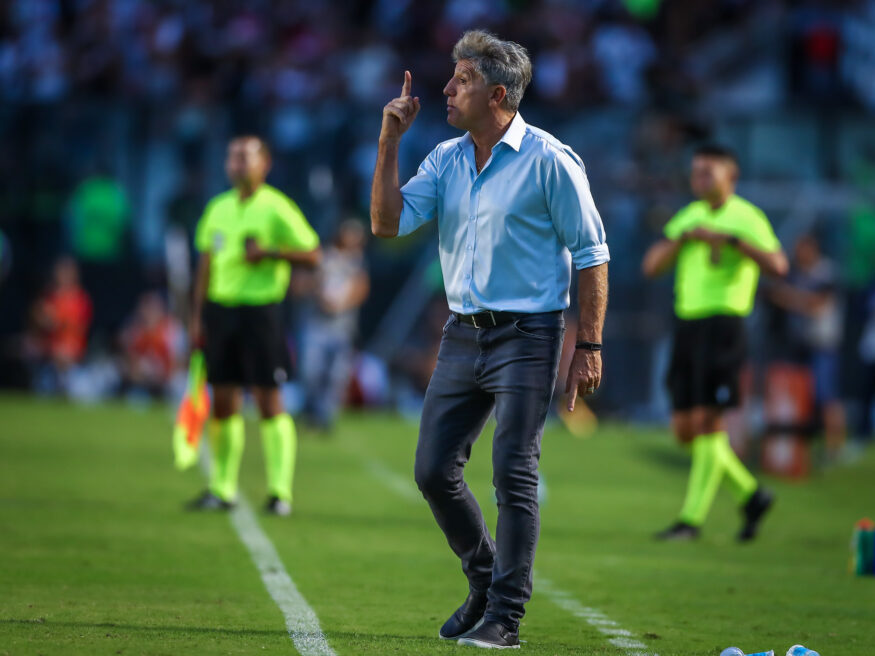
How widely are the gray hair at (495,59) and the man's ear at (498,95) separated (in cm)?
1

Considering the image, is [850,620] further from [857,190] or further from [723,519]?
[857,190]

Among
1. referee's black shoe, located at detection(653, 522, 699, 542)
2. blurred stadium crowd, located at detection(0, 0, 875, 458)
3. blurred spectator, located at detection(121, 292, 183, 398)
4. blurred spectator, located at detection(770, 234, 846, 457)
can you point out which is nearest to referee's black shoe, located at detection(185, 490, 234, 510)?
referee's black shoe, located at detection(653, 522, 699, 542)

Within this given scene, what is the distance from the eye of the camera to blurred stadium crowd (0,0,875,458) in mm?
19438

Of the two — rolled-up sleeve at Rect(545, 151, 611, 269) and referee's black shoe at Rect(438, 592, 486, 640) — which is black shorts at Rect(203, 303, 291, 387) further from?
rolled-up sleeve at Rect(545, 151, 611, 269)

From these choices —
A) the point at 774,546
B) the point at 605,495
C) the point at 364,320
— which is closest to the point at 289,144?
the point at 364,320

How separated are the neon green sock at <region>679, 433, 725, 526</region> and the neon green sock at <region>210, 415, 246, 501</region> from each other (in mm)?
2978

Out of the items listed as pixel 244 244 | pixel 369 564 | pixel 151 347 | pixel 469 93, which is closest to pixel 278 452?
pixel 244 244

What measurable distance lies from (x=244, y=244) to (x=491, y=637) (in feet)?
16.2

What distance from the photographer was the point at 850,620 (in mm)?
6688

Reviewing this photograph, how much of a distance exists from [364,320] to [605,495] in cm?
915

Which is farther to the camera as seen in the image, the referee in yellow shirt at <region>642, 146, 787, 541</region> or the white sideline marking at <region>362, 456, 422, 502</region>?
the white sideline marking at <region>362, 456, 422, 502</region>

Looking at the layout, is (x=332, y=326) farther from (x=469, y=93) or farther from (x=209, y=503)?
(x=469, y=93)

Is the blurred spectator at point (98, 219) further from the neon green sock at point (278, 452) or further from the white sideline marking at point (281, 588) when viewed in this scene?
the neon green sock at point (278, 452)

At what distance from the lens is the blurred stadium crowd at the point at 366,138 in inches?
765
